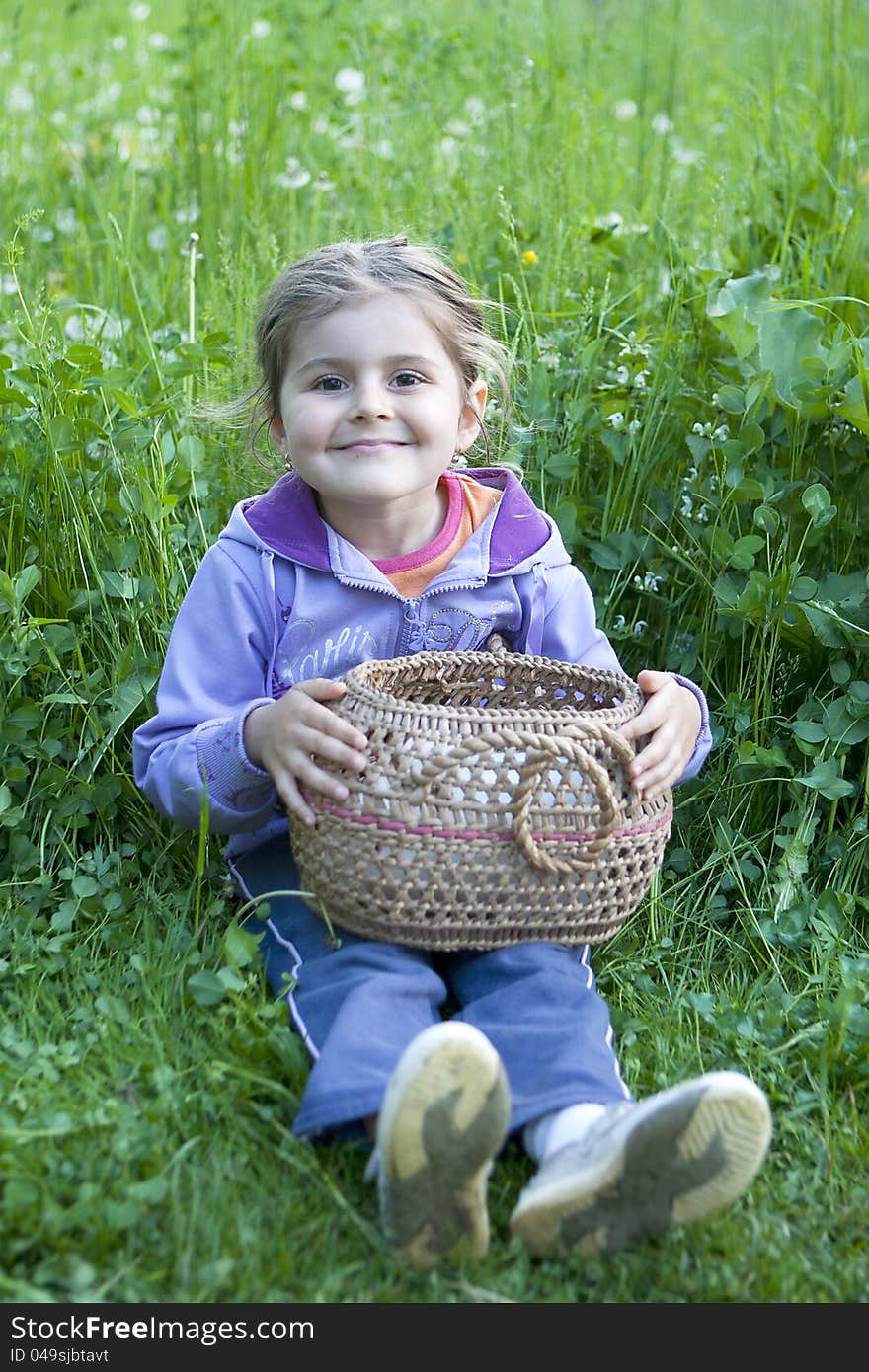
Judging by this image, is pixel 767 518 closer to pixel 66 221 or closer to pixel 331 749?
pixel 331 749

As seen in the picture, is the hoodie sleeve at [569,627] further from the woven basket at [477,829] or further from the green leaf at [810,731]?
the woven basket at [477,829]

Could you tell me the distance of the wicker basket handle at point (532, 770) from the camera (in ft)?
5.88

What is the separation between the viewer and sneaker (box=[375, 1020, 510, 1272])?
1.48m

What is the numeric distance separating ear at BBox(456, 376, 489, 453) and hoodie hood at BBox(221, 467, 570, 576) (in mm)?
107

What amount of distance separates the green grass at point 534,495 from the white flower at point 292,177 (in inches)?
1.8

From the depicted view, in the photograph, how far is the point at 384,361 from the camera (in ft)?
7.07

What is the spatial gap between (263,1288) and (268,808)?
0.76 metres

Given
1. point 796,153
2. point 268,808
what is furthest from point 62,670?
point 796,153

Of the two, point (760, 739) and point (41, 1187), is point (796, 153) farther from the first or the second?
point (41, 1187)

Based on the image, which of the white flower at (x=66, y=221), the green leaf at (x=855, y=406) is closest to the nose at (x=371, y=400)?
the green leaf at (x=855, y=406)

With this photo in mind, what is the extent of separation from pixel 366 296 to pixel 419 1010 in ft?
3.54

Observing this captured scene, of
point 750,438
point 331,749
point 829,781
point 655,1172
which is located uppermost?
point 750,438

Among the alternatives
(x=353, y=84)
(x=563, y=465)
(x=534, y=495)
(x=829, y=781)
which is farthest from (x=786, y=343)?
(x=353, y=84)
